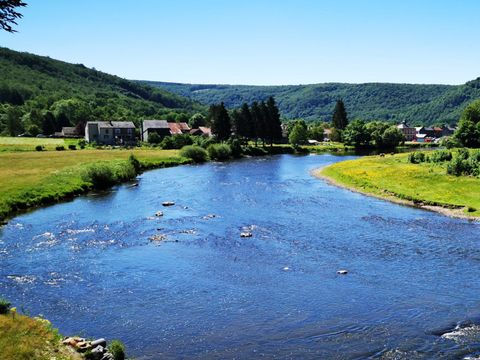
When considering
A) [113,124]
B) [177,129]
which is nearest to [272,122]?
[113,124]

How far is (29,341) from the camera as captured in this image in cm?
2133

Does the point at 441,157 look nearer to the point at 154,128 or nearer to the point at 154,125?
the point at 154,128

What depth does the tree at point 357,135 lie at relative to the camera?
528 ft

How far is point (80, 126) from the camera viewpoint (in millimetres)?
182625

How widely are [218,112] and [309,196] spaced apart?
250 ft

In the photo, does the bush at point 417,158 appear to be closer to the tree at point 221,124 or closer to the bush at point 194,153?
the bush at point 194,153

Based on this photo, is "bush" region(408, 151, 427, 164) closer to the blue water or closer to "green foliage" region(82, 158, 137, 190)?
the blue water

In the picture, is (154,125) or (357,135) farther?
(154,125)

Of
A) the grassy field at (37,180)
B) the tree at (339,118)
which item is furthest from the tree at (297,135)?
the grassy field at (37,180)

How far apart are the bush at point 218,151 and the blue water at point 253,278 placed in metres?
62.7

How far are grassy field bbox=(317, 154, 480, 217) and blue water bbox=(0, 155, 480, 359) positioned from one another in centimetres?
475

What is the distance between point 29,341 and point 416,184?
57.8m

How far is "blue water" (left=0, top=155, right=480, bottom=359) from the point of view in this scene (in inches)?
958

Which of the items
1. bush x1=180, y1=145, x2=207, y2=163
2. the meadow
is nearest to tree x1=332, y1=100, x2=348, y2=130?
bush x1=180, y1=145, x2=207, y2=163
